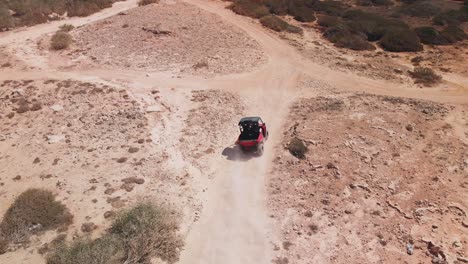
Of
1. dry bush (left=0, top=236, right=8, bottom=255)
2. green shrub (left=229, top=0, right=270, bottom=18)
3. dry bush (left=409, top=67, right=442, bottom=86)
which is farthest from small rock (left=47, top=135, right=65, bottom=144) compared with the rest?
green shrub (left=229, top=0, right=270, bottom=18)

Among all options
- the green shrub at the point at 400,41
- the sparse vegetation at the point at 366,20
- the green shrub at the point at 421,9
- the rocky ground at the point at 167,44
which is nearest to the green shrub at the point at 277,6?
the sparse vegetation at the point at 366,20

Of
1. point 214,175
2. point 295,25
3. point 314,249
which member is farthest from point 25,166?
point 295,25

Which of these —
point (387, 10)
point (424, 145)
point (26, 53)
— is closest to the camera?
point (424, 145)

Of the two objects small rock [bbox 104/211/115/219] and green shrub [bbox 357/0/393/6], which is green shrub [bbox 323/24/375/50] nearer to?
green shrub [bbox 357/0/393/6]

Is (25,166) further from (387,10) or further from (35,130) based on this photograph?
(387,10)

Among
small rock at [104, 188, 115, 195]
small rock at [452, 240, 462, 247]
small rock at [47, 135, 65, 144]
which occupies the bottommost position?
small rock at [47, 135, 65, 144]

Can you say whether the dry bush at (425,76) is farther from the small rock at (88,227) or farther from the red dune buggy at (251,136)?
the small rock at (88,227)
